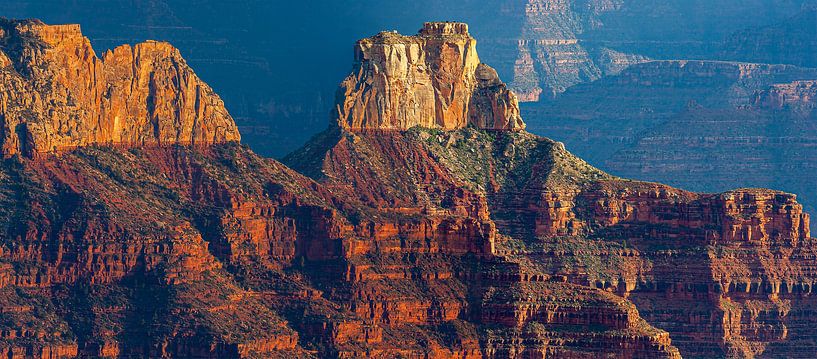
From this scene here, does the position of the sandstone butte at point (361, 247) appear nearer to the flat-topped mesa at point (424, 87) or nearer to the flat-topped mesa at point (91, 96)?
the flat-topped mesa at point (91, 96)

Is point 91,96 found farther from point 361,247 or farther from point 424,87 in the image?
point 424,87

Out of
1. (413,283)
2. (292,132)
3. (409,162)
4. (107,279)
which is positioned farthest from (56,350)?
(292,132)

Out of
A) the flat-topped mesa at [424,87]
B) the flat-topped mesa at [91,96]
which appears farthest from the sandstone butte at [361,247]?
the flat-topped mesa at [424,87]

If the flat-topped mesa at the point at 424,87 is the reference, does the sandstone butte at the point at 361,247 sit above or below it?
below

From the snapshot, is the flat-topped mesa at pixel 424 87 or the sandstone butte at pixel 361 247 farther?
the flat-topped mesa at pixel 424 87

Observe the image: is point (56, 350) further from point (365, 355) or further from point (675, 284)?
point (675, 284)

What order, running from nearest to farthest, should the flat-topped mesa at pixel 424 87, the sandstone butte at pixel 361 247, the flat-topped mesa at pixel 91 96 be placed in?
the sandstone butte at pixel 361 247
the flat-topped mesa at pixel 91 96
the flat-topped mesa at pixel 424 87

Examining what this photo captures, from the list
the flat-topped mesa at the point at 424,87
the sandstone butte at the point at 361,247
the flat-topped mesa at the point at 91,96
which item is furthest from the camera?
the flat-topped mesa at the point at 424,87
